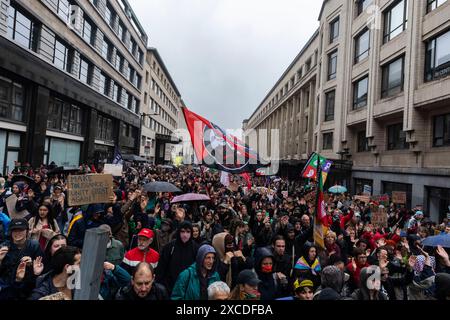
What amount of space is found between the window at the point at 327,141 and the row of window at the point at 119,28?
71.8 feet

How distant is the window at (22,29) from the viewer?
15.0 m

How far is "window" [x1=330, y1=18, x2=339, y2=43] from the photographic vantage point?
1016 inches

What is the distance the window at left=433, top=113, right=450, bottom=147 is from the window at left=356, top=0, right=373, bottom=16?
425 inches

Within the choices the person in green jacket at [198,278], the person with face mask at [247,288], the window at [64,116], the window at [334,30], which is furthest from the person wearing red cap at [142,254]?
the window at [334,30]

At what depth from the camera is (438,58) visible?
14039 millimetres

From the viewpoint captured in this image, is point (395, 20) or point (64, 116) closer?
point (395, 20)

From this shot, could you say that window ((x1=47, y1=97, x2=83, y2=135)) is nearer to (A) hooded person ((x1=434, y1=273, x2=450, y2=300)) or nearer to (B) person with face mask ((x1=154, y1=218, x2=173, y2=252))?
(B) person with face mask ((x1=154, y1=218, x2=173, y2=252))

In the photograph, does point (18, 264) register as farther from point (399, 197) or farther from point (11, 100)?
point (11, 100)

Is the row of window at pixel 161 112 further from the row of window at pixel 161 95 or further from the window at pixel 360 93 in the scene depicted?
the window at pixel 360 93

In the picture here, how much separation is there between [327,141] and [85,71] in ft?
68.1

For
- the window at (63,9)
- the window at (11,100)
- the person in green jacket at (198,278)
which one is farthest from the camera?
the window at (63,9)

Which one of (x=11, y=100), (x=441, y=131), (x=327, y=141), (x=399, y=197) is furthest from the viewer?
Answer: (x=327, y=141)

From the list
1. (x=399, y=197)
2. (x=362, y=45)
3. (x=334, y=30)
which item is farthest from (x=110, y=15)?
(x=399, y=197)

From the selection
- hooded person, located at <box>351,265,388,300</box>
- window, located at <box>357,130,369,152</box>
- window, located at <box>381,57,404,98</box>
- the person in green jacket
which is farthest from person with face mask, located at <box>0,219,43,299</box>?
window, located at <box>357,130,369,152</box>
